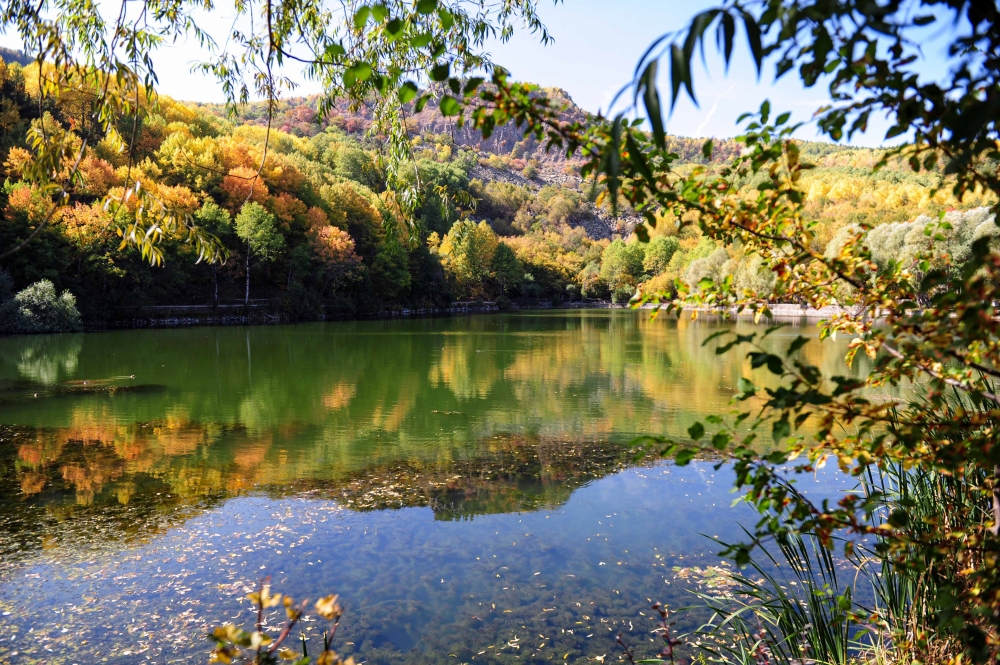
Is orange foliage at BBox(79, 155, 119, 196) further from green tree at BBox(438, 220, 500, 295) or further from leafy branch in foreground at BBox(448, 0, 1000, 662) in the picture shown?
leafy branch in foreground at BBox(448, 0, 1000, 662)

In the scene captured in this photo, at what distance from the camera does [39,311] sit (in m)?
28.8

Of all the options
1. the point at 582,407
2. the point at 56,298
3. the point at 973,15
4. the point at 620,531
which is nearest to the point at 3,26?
the point at 973,15

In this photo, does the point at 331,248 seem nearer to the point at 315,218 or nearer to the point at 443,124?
the point at 315,218

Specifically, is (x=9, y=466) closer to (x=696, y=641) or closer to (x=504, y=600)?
(x=504, y=600)

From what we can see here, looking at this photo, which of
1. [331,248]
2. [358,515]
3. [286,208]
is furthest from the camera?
[331,248]

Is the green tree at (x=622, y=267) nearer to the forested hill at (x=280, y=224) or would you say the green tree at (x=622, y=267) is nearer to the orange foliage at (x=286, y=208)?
the forested hill at (x=280, y=224)

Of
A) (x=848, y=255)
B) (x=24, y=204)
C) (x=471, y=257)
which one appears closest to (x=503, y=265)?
(x=471, y=257)

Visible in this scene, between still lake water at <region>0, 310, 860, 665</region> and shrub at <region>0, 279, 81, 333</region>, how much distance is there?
1613 centimetres

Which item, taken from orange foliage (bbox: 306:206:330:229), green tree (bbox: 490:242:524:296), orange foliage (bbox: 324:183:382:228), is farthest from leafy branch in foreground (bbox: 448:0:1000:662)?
green tree (bbox: 490:242:524:296)

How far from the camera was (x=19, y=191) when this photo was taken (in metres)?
30.7

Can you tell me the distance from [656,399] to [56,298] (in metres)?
28.0

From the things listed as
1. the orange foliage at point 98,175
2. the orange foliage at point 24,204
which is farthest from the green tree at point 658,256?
the orange foliage at point 24,204

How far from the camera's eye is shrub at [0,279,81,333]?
2803 cm

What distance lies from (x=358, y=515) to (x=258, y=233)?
3719cm
